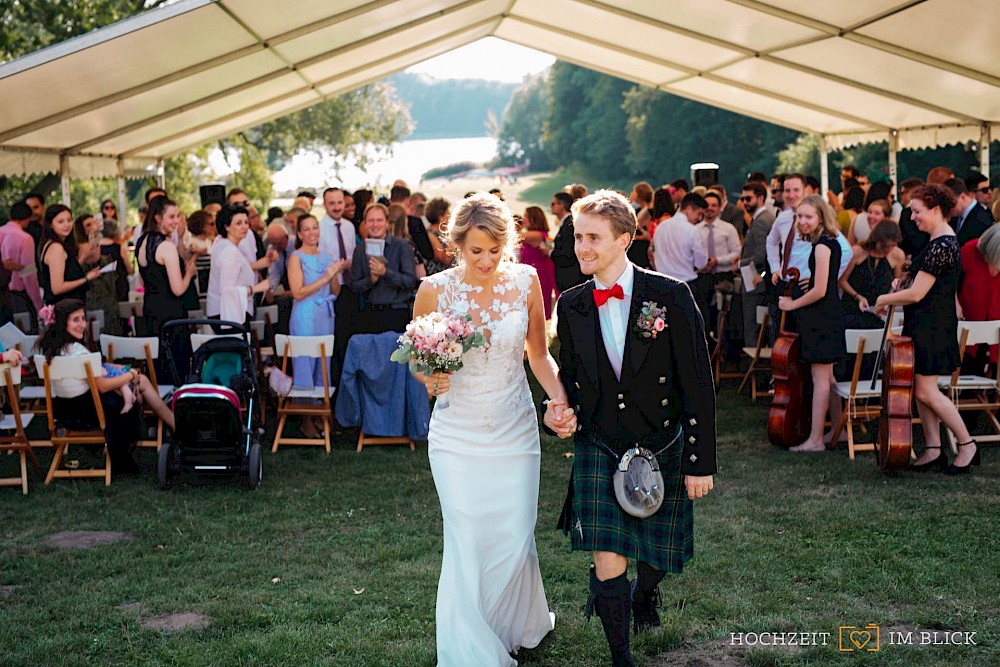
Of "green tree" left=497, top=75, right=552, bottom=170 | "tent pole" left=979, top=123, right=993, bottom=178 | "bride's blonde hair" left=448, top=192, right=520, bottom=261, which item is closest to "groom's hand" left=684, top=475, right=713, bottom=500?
"bride's blonde hair" left=448, top=192, right=520, bottom=261

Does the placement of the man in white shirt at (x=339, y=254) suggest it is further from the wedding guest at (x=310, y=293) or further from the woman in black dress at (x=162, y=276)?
the woman in black dress at (x=162, y=276)

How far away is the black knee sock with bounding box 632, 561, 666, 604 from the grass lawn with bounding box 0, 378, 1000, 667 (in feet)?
0.90

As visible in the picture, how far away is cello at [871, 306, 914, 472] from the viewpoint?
6949 millimetres

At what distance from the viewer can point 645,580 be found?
441 cm

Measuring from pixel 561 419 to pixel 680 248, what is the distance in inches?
284

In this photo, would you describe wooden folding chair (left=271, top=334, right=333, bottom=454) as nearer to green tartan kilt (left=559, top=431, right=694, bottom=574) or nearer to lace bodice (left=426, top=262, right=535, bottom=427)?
lace bodice (left=426, top=262, right=535, bottom=427)

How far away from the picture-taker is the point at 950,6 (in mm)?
8867

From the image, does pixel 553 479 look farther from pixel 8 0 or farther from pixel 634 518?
pixel 8 0

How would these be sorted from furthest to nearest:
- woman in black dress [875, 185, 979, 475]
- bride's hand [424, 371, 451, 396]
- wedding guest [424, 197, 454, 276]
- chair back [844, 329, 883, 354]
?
wedding guest [424, 197, 454, 276] → chair back [844, 329, 883, 354] → woman in black dress [875, 185, 979, 475] → bride's hand [424, 371, 451, 396]

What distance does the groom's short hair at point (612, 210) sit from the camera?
12.8 feet

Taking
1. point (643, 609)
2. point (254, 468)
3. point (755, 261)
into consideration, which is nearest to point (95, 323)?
point (254, 468)

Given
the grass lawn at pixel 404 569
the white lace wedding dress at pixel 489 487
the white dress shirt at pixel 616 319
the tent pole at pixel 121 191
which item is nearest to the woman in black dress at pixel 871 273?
the grass lawn at pixel 404 569

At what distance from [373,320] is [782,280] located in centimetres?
329

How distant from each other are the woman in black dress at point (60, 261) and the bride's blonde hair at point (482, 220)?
20.8 ft
